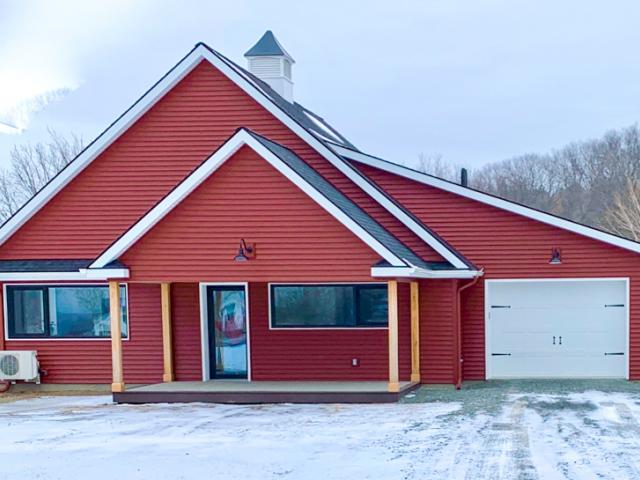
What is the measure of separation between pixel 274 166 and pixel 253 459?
15.9 feet

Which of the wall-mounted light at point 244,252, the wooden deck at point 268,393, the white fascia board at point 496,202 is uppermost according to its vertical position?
the white fascia board at point 496,202

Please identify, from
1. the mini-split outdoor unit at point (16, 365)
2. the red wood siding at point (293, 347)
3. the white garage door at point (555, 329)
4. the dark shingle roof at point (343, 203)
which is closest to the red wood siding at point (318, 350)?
the red wood siding at point (293, 347)

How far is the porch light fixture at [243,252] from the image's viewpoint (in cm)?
1055

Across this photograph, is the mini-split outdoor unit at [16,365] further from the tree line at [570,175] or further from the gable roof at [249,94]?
the tree line at [570,175]

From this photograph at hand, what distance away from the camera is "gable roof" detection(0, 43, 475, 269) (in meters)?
12.4

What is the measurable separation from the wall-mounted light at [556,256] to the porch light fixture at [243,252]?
577 cm

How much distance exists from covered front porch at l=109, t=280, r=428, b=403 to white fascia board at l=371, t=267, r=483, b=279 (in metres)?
0.29

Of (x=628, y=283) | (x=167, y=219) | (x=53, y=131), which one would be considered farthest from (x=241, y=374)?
(x=53, y=131)

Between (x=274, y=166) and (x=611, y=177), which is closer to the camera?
(x=274, y=166)

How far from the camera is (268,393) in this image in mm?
11164

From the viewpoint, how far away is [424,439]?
312 inches

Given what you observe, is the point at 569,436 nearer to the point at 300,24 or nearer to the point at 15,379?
the point at 15,379

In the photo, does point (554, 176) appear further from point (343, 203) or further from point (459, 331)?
point (343, 203)

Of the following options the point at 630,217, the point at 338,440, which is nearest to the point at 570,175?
the point at 630,217
